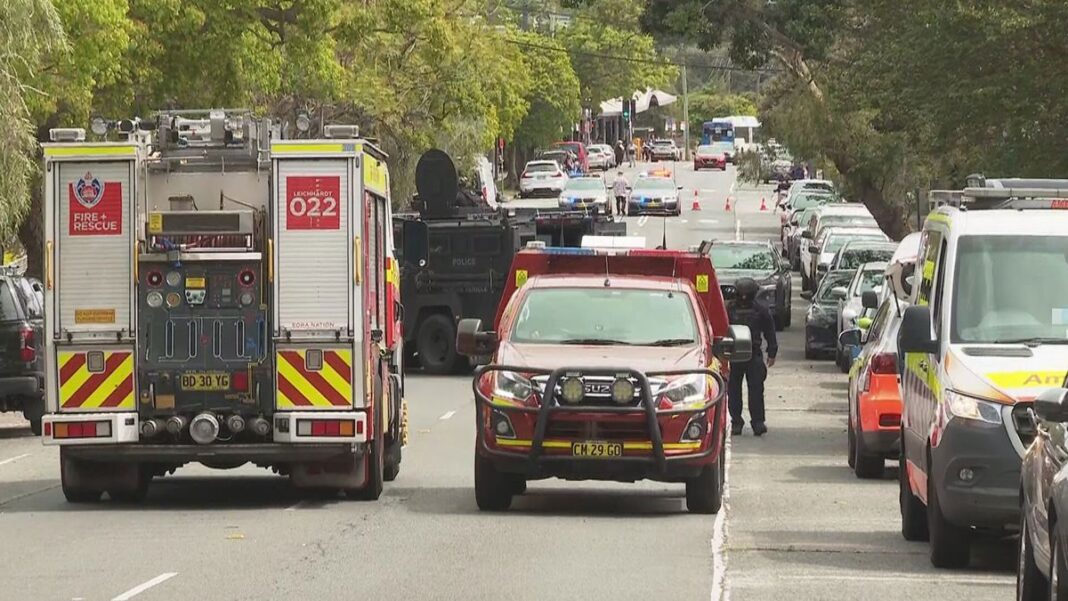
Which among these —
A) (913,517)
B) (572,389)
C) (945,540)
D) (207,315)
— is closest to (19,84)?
(207,315)

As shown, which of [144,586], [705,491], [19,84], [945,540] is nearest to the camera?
[144,586]

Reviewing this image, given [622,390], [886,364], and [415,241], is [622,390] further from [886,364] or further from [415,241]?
A: [415,241]

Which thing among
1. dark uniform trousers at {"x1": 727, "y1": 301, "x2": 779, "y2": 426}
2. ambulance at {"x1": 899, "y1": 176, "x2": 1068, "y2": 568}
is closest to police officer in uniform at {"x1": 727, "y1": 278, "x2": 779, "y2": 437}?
dark uniform trousers at {"x1": 727, "y1": 301, "x2": 779, "y2": 426}

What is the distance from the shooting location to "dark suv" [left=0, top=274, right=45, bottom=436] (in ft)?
76.8

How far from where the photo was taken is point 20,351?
77.3ft

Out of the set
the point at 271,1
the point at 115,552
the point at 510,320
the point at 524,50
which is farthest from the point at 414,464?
the point at 524,50

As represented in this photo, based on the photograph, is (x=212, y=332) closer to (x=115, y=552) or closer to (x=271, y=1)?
(x=115, y=552)

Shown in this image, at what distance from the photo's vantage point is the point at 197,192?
650 inches

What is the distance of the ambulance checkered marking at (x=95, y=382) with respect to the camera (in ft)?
51.8

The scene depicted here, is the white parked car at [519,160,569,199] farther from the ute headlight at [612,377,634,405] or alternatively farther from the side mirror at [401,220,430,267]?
the ute headlight at [612,377,634,405]

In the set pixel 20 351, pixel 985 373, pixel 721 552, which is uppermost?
pixel 985 373

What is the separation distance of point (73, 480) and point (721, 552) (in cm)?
548

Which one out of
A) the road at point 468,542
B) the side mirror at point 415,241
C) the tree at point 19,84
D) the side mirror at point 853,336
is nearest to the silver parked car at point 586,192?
the tree at point 19,84

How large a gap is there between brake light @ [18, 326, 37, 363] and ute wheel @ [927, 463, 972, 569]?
44.1 ft
